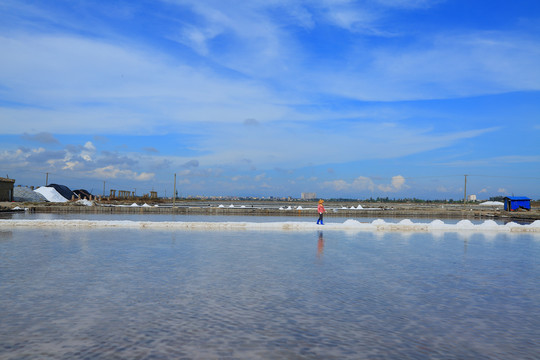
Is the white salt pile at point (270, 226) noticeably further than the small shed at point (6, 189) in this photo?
No

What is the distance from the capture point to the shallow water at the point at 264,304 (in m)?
4.71

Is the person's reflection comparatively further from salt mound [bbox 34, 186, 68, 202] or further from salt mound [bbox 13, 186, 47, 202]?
salt mound [bbox 34, 186, 68, 202]

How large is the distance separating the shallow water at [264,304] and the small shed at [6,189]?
36.6 meters

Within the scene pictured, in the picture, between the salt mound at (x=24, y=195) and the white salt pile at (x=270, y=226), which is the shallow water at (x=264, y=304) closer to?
the white salt pile at (x=270, y=226)

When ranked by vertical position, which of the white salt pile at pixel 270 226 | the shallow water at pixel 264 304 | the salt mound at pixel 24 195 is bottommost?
the shallow water at pixel 264 304

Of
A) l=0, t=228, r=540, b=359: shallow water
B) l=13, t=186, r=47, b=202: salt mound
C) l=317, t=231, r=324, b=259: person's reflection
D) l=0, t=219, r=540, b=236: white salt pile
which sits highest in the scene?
l=13, t=186, r=47, b=202: salt mound

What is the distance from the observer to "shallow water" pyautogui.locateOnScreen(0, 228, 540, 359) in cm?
471

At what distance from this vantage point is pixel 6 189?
145ft

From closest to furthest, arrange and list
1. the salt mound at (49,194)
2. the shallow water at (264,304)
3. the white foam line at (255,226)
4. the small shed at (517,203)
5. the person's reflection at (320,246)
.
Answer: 1. the shallow water at (264,304)
2. the person's reflection at (320,246)
3. the white foam line at (255,226)
4. the small shed at (517,203)
5. the salt mound at (49,194)

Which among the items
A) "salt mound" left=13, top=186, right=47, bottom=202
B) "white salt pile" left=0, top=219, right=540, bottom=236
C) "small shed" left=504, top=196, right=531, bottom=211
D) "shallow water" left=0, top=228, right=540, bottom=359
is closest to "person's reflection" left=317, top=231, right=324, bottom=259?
"shallow water" left=0, top=228, right=540, bottom=359

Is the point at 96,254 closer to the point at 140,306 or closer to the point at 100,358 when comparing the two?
the point at 140,306

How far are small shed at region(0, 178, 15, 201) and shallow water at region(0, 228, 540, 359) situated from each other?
1439 inches

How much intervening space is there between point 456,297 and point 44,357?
20.6ft

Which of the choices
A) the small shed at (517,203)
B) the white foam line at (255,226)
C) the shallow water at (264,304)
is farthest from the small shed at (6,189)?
the small shed at (517,203)
